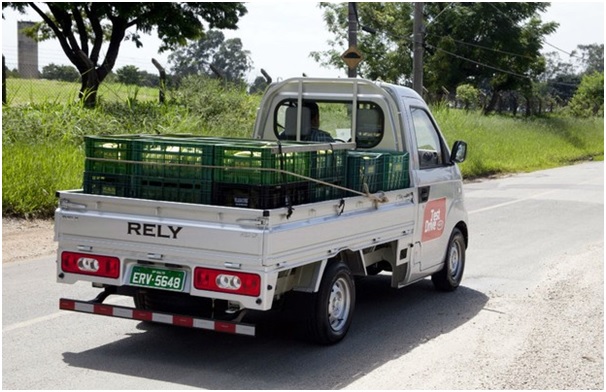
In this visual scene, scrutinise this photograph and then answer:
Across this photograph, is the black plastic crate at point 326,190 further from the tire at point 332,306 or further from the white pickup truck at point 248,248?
the tire at point 332,306

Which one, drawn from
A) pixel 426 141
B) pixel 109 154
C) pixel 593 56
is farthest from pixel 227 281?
pixel 593 56

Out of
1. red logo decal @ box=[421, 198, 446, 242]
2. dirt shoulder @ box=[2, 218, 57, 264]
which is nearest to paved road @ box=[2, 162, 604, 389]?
dirt shoulder @ box=[2, 218, 57, 264]

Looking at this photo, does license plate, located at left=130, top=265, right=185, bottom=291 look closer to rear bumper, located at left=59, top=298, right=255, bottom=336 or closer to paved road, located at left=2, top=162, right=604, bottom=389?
→ rear bumper, located at left=59, top=298, right=255, bottom=336

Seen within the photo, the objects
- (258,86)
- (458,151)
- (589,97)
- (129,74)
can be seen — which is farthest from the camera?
(589,97)

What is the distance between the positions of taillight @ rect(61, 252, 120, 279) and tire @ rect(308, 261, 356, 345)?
60.1 inches

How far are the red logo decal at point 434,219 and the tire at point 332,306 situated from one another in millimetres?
1622

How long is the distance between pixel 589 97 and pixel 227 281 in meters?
78.7

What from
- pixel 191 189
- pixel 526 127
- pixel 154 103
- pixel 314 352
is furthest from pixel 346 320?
pixel 526 127

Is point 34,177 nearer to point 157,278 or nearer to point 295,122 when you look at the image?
point 295,122

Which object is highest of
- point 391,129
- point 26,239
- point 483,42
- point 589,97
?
point 483,42

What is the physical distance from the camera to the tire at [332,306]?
7465mm

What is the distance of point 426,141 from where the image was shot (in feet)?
32.0

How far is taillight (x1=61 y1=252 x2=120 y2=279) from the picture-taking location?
284 inches

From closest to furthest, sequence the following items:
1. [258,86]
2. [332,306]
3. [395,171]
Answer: [332,306] < [395,171] < [258,86]
